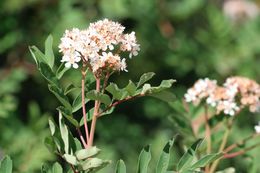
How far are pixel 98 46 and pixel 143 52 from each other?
5.82 feet

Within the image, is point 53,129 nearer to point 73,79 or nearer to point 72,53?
point 72,53

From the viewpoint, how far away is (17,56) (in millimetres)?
2455

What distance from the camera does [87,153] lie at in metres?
0.96

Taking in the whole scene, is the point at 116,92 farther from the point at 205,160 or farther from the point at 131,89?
the point at 205,160

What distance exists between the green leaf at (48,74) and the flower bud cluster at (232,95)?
0.39m

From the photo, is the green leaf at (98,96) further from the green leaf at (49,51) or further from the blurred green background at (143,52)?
the blurred green background at (143,52)

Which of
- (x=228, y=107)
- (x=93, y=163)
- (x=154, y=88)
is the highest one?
(x=228, y=107)

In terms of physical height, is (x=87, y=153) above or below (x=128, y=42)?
below

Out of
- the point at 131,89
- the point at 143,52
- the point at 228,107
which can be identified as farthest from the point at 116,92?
the point at 143,52

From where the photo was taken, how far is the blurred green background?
2.46 metres

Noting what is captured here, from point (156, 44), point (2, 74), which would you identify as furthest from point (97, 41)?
point (156, 44)

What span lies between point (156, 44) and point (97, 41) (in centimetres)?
170

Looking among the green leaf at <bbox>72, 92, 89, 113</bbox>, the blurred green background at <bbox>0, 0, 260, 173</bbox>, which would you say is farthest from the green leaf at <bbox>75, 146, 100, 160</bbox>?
the blurred green background at <bbox>0, 0, 260, 173</bbox>

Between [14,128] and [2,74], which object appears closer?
[14,128]
